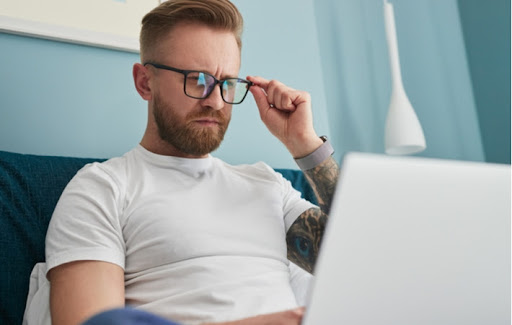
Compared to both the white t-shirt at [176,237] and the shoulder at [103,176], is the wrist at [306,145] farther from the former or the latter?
the shoulder at [103,176]

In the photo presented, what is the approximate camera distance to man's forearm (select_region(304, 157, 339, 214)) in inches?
49.5

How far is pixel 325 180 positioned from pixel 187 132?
366 millimetres

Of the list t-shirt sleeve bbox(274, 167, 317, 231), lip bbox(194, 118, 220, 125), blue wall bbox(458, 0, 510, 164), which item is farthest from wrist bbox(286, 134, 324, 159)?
blue wall bbox(458, 0, 510, 164)

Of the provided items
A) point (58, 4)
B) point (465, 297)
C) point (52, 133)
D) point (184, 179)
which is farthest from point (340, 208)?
point (58, 4)

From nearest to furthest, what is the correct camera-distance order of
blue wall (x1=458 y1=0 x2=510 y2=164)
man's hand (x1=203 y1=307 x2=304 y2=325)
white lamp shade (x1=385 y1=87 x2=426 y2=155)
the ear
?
man's hand (x1=203 y1=307 x2=304 y2=325) < the ear < white lamp shade (x1=385 y1=87 x2=426 y2=155) < blue wall (x1=458 y1=0 x2=510 y2=164)

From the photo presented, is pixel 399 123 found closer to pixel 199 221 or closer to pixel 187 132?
pixel 187 132

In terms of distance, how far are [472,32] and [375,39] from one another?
516 mm

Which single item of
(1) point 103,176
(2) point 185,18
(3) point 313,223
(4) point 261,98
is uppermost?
(2) point 185,18

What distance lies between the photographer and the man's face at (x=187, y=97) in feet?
4.11

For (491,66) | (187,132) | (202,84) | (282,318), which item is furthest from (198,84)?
(491,66)

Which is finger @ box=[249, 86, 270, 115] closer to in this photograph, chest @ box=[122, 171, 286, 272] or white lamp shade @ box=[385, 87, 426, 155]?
chest @ box=[122, 171, 286, 272]

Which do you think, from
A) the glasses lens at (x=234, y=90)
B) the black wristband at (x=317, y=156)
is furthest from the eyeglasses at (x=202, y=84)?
the black wristband at (x=317, y=156)

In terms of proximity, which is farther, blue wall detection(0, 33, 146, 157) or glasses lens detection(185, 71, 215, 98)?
blue wall detection(0, 33, 146, 157)

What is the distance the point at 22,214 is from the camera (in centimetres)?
114
